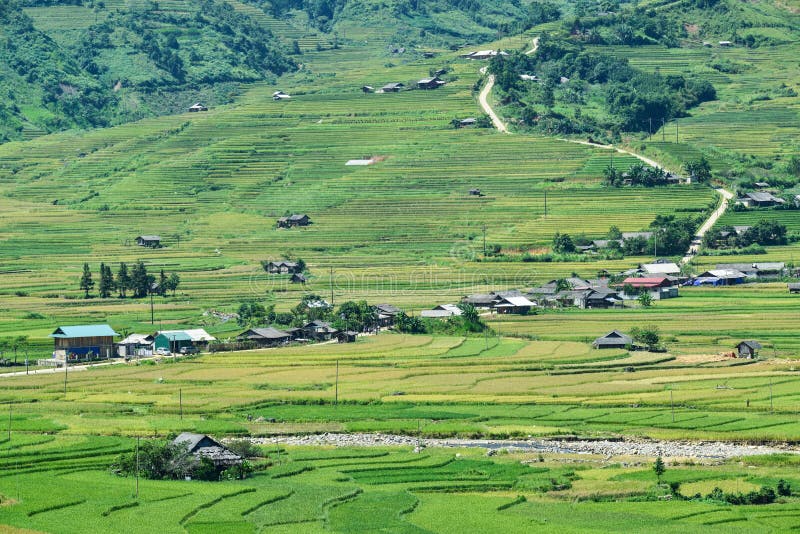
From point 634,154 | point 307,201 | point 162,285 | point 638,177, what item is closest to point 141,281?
point 162,285

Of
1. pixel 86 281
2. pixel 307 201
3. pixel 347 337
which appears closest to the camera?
pixel 347 337

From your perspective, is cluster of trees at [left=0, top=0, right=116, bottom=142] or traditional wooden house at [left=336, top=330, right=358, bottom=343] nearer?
traditional wooden house at [left=336, top=330, right=358, bottom=343]

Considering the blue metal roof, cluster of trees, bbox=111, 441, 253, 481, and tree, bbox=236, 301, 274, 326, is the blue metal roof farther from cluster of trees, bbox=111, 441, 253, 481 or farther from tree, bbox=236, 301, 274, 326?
cluster of trees, bbox=111, 441, 253, 481

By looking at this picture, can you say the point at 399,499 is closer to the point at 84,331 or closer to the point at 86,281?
the point at 84,331

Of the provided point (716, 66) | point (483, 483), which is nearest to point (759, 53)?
point (716, 66)

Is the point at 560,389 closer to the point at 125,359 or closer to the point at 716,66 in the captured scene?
the point at 125,359

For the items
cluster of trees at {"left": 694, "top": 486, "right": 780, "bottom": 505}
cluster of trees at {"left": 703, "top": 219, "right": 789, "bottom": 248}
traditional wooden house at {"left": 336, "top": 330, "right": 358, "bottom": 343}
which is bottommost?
traditional wooden house at {"left": 336, "top": 330, "right": 358, "bottom": 343}

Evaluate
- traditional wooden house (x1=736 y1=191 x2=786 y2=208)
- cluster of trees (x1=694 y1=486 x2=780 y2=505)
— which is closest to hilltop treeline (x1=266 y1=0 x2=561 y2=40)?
traditional wooden house (x1=736 y1=191 x2=786 y2=208)
